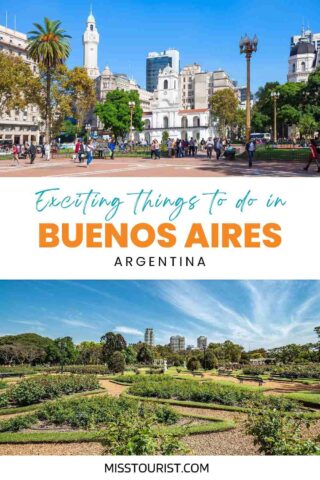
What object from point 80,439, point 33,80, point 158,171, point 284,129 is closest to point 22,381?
point 80,439

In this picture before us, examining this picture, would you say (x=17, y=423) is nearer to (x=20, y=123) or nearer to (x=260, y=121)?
(x=260, y=121)

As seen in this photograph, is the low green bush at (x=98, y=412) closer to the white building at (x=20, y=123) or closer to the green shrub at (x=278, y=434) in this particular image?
the green shrub at (x=278, y=434)

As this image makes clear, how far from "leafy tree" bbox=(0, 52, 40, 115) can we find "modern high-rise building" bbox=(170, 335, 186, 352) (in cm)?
2331

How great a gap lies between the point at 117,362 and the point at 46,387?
40.5 inches

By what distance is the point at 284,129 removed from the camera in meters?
49.2

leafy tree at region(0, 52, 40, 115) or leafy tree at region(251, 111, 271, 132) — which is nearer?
Result: leafy tree at region(0, 52, 40, 115)

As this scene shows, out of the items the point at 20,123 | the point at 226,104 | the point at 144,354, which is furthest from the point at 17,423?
the point at 226,104

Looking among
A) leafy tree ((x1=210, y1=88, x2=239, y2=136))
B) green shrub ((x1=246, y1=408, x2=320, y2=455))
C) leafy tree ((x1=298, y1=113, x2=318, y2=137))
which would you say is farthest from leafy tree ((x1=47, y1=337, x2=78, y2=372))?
leafy tree ((x1=210, y1=88, x2=239, y2=136))

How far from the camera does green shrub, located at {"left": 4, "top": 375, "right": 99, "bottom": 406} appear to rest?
7660 millimetres

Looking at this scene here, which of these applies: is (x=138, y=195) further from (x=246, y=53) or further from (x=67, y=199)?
(x=246, y=53)

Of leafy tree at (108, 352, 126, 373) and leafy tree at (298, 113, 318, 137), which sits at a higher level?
leafy tree at (298, 113, 318, 137)

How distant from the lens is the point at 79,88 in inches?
1284

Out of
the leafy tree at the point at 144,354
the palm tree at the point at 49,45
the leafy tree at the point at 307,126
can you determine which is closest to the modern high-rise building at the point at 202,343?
the leafy tree at the point at 144,354

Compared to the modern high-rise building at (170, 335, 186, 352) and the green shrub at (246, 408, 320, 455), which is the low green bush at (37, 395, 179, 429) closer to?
the modern high-rise building at (170, 335, 186, 352)
